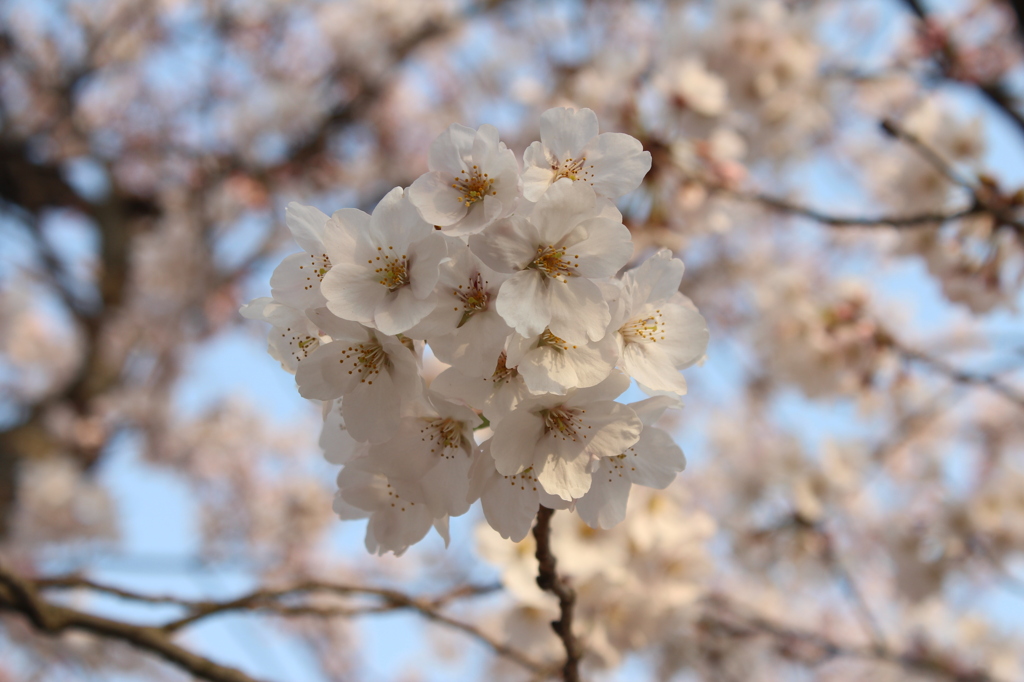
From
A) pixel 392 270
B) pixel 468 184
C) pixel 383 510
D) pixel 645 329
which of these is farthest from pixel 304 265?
pixel 645 329

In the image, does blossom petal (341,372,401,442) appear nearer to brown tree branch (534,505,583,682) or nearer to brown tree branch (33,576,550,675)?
brown tree branch (534,505,583,682)

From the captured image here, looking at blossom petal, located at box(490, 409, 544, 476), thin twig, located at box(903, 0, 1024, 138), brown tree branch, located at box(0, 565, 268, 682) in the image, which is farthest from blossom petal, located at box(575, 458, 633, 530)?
thin twig, located at box(903, 0, 1024, 138)

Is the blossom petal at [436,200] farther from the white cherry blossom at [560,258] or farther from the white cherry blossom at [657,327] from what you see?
the white cherry blossom at [657,327]

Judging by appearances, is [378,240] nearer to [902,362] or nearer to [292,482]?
[902,362]

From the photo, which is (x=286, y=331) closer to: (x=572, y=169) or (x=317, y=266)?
(x=317, y=266)

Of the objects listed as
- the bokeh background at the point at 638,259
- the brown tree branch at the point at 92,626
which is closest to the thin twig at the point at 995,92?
the bokeh background at the point at 638,259

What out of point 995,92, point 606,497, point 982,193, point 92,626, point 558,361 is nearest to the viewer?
point 558,361

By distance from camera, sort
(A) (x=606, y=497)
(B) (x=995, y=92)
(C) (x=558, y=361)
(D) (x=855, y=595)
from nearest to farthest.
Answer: (C) (x=558, y=361), (A) (x=606, y=497), (B) (x=995, y=92), (D) (x=855, y=595)
